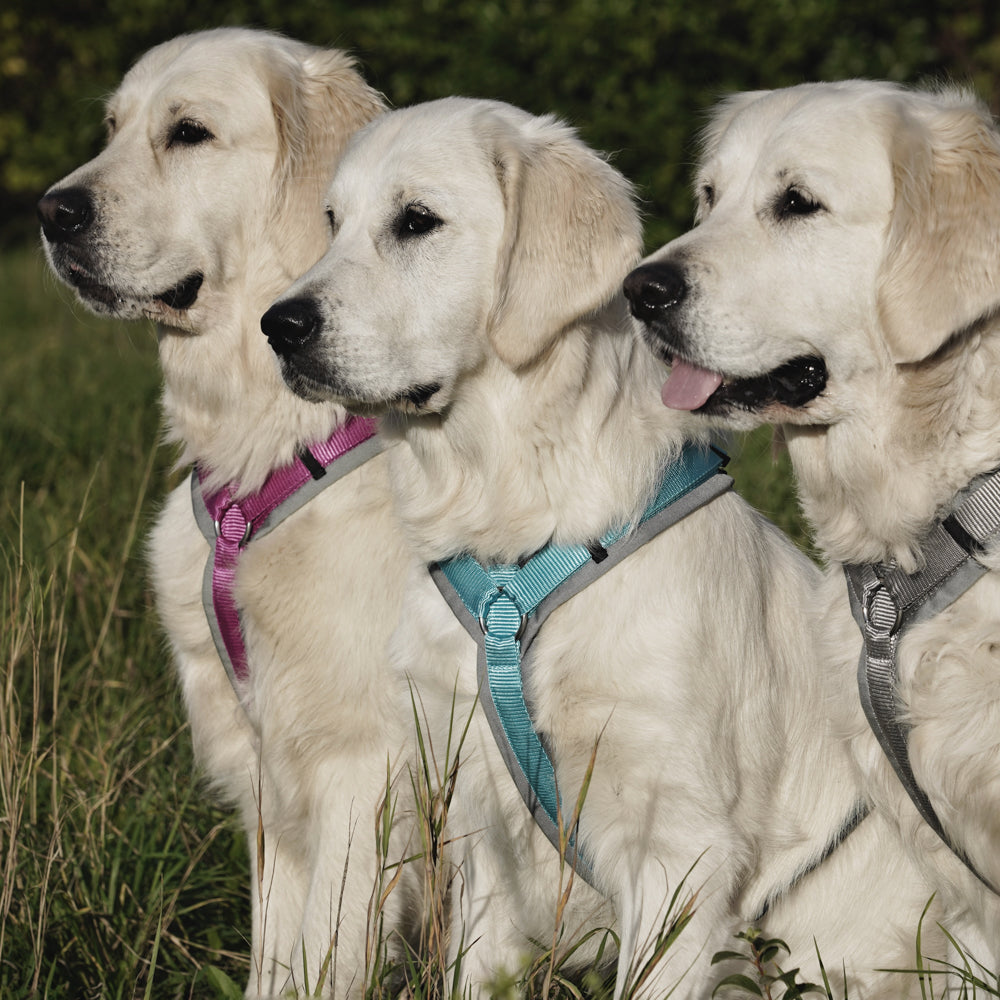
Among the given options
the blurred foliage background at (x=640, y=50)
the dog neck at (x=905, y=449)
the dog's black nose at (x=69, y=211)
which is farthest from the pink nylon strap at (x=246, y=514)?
the blurred foliage background at (x=640, y=50)

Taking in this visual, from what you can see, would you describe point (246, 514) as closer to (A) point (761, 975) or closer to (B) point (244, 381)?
(B) point (244, 381)

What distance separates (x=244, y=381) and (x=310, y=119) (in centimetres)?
69

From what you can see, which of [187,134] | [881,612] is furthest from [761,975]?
[187,134]

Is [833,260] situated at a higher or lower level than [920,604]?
higher

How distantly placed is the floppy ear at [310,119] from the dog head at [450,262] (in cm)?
37

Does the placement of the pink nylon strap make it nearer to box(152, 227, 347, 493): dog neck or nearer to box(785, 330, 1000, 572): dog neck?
box(152, 227, 347, 493): dog neck

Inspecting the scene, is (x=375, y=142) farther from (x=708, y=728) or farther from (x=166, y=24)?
(x=166, y=24)

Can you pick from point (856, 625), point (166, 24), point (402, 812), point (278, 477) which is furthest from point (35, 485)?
point (166, 24)

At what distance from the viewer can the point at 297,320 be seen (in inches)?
108

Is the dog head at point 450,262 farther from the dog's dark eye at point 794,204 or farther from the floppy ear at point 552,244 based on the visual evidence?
the dog's dark eye at point 794,204

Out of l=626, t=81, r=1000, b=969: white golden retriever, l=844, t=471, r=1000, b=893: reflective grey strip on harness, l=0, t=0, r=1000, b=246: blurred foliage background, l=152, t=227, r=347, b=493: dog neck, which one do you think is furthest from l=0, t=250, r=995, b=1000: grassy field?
l=0, t=0, r=1000, b=246: blurred foliage background

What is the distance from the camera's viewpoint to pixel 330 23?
11898 millimetres

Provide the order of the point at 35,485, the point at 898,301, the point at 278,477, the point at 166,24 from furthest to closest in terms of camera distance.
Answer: the point at 166,24 → the point at 35,485 → the point at 278,477 → the point at 898,301

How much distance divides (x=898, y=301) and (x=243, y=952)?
230 centimetres
